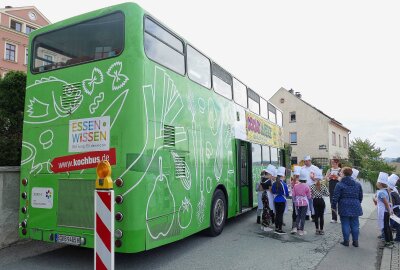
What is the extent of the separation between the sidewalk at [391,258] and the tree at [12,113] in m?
8.12

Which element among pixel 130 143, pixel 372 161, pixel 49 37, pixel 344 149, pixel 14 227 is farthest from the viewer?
pixel 344 149

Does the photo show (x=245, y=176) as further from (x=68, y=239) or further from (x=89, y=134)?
(x=68, y=239)

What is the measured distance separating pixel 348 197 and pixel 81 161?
542cm

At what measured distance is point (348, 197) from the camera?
23.4 feet

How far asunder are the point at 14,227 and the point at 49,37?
3735 mm

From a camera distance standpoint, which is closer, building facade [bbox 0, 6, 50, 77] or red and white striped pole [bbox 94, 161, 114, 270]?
red and white striped pole [bbox 94, 161, 114, 270]

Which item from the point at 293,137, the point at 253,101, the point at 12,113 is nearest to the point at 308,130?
the point at 293,137

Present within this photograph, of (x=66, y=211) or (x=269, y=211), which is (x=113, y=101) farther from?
(x=269, y=211)

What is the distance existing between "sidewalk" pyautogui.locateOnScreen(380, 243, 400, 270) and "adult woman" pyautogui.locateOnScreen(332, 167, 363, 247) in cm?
69

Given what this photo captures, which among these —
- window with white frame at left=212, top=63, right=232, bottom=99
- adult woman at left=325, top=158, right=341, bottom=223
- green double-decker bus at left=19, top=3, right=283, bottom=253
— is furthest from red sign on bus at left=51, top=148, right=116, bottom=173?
adult woman at left=325, top=158, right=341, bottom=223

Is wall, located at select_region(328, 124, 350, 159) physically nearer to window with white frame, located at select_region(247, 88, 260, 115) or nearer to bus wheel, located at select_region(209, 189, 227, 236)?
window with white frame, located at select_region(247, 88, 260, 115)

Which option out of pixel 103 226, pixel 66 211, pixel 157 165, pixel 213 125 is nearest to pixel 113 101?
pixel 157 165

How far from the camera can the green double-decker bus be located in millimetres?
4988

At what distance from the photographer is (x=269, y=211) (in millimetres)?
8680
